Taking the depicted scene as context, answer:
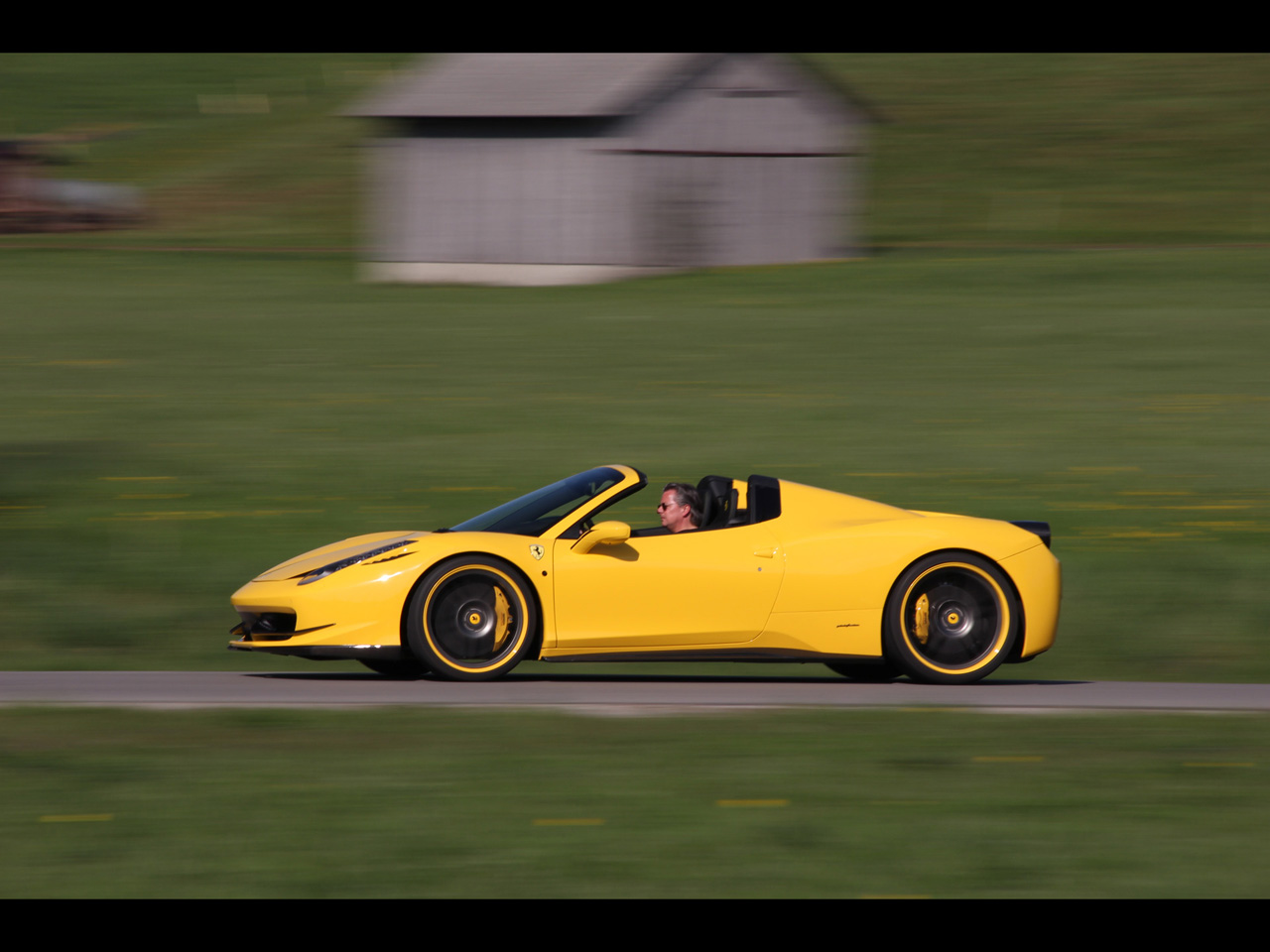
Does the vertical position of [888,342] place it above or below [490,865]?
above

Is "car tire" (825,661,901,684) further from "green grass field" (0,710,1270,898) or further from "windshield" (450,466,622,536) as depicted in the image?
"windshield" (450,466,622,536)

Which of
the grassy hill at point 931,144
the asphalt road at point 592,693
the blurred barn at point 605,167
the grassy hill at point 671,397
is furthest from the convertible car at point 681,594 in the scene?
the grassy hill at point 931,144

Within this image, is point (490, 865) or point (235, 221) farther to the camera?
point (235, 221)

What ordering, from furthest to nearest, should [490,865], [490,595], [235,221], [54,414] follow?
[235,221], [54,414], [490,595], [490,865]

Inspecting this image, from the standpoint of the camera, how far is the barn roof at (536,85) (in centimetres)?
2881

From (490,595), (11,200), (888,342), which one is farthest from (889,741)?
(11,200)

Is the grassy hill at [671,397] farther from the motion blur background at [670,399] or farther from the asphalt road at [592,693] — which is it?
the asphalt road at [592,693]

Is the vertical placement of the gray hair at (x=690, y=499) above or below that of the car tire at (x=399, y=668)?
above

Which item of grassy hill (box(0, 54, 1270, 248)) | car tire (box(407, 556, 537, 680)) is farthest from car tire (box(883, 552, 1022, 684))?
grassy hill (box(0, 54, 1270, 248))

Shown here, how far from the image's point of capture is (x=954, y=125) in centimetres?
4559

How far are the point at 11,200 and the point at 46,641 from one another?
28.5 metres

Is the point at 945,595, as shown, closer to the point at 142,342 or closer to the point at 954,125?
the point at 142,342

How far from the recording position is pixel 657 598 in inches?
343

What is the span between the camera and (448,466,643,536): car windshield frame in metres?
8.98
